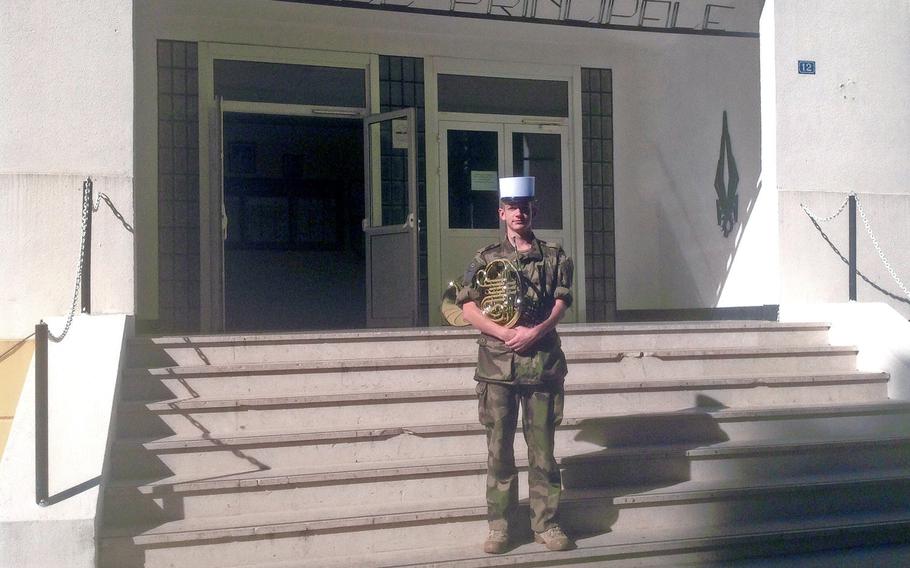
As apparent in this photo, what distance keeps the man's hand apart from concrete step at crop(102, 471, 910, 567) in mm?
916

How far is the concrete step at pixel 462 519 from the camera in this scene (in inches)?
182

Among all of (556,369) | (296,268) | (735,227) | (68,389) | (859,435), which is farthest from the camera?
(296,268)

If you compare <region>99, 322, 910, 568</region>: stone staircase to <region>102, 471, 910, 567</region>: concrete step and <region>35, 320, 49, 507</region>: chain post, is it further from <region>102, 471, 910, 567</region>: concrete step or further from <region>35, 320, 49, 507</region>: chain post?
<region>35, 320, 49, 507</region>: chain post

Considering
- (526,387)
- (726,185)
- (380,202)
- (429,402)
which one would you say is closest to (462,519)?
(526,387)

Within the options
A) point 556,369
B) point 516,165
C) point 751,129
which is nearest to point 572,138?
point 516,165

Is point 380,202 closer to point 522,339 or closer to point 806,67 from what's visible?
point 806,67

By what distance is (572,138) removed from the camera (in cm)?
998

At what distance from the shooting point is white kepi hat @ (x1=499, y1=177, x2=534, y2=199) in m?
4.70

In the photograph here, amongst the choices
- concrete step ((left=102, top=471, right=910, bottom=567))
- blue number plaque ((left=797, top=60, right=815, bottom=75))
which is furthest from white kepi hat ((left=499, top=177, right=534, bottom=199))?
blue number plaque ((left=797, top=60, right=815, bottom=75))

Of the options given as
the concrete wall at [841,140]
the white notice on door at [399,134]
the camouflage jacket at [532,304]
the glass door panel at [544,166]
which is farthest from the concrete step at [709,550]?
the glass door panel at [544,166]

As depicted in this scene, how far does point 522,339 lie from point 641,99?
611 centimetres

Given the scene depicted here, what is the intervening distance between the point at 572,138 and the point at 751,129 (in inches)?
75.7

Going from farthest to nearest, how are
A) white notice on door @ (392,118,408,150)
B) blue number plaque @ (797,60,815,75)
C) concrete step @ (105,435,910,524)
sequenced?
1. white notice on door @ (392,118,408,150)
2. blue number plaque @ (797,60,815,75)
3. concrete step @ (105,435,910,524)

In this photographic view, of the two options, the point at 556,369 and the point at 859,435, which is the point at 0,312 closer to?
the point at 556,369
